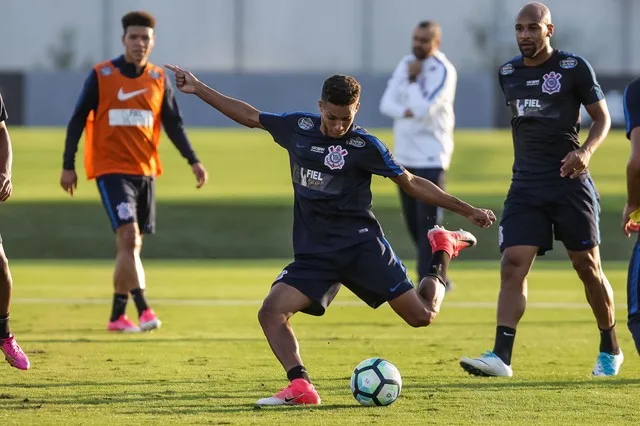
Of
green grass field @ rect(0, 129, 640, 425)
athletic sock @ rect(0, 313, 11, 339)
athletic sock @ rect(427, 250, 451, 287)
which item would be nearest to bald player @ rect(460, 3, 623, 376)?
green grass field @ rect(0, 129, 640, 425)

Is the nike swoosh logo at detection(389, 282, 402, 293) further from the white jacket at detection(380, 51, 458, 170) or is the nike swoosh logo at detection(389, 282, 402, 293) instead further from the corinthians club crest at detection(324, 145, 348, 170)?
the white jacket at detection(380, 51, 458, 170)

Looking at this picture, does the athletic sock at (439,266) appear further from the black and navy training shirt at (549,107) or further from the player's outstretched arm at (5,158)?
the player's outstretched arm at (5,158)

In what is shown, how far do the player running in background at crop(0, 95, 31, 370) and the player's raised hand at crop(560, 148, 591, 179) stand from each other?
3.42 metres

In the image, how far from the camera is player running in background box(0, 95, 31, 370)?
8.80 m

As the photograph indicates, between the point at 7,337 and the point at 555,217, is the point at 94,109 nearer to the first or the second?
the point at 7,337

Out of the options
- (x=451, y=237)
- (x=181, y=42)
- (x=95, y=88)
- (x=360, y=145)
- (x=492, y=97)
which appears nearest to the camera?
(x=360, y=145)

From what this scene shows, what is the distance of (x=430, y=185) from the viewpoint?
8.27m

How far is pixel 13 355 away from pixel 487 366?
2.97m

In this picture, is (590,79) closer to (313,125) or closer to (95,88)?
(313,125)

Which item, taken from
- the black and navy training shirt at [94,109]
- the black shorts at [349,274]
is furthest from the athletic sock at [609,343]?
the black and navy training shirt at [94,109]

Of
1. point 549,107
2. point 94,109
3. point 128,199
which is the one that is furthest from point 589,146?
point 94,109

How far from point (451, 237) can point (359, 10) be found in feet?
144

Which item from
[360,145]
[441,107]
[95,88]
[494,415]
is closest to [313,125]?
[360,145]

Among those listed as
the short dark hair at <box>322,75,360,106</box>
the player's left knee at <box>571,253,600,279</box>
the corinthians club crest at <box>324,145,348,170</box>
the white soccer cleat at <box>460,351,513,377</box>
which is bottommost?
the white soccer cleat at <box>460,351,513,377</box>
